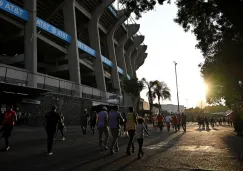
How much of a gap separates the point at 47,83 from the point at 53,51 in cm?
1050

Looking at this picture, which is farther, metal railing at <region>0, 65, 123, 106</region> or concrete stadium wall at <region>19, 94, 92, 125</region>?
concrete stadium wall at <region>19, 94, 92, 125</region>

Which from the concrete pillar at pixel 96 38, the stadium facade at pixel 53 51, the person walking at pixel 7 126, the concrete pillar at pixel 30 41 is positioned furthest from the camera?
the concrete pillar at pixel 96 38

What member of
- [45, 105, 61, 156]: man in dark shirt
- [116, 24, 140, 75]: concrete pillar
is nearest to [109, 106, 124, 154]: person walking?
[45, 105, 61, 156]: man in dark shirt

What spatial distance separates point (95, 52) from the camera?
36250mm

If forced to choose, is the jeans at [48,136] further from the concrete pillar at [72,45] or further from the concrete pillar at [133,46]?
the concrete pillar at [133,46]

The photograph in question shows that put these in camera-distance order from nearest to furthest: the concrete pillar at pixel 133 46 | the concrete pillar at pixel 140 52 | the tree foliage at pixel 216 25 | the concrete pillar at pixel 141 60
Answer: the tree foliage at pixel 216 25 < the concrete pillar at pixel 133 46 < the concrete pillar at pixel 140 52 < the concrete pillar at pixel 141 60

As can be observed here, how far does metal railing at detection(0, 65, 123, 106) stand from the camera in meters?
18.8

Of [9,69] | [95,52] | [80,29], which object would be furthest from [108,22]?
[9,69]

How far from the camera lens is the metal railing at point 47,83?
18844 mm

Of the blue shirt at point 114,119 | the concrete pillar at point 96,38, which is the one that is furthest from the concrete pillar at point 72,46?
the blue shirt at point 114,119

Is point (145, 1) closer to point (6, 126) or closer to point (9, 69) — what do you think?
point (6, 126)

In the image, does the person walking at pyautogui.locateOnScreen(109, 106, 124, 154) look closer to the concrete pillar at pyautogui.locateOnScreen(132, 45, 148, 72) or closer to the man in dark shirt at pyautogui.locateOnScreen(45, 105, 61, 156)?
the man in dark shirt at pyautogui.locateOnScreen(45, 105, 61, 156)

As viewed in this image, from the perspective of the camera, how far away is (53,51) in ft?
105

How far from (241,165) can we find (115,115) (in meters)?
4.41
